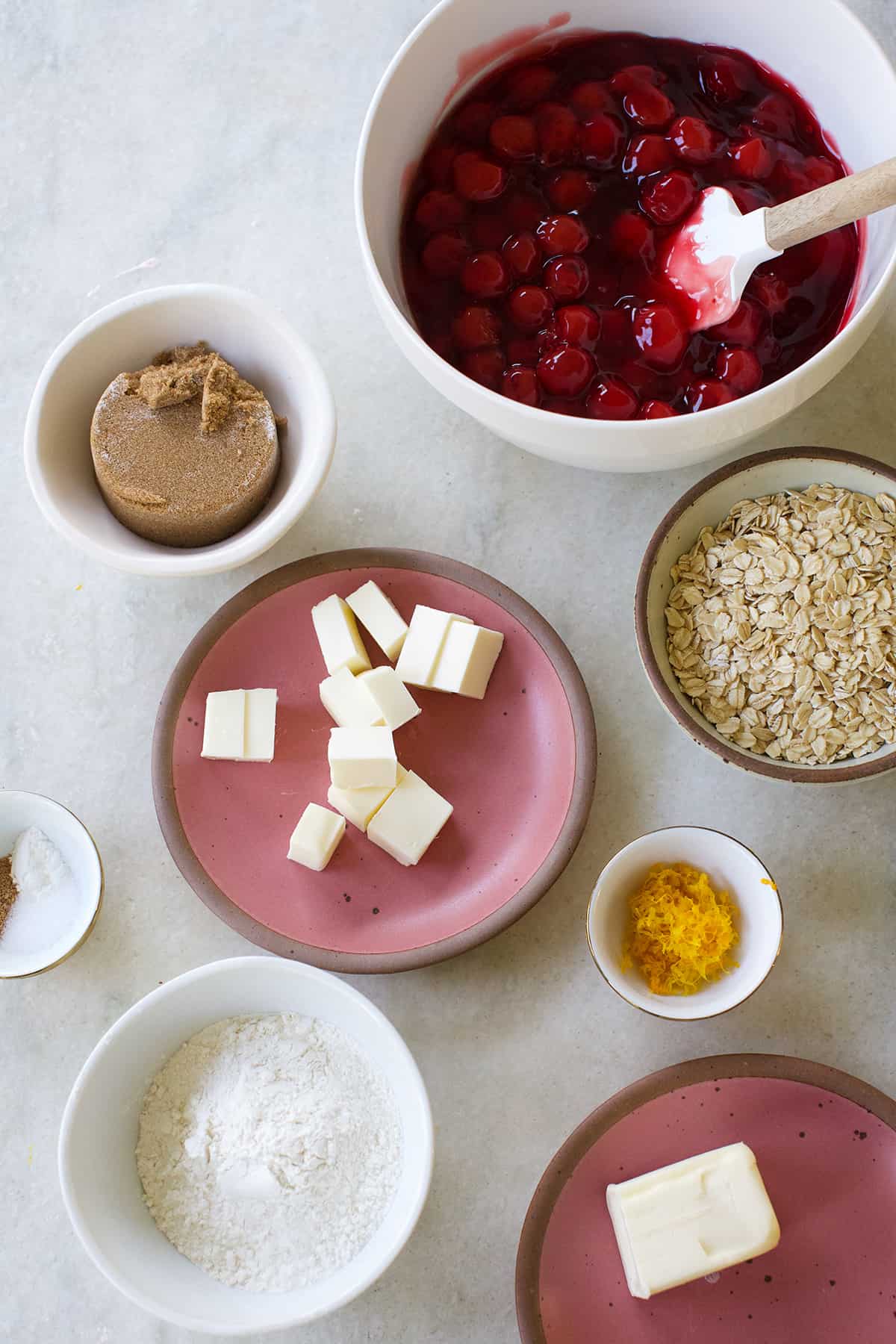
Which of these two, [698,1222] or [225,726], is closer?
[698,1222]

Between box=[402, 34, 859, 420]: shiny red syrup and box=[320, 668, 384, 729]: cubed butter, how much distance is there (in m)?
0.37

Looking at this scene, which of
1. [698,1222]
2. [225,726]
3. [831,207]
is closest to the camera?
[831,207]

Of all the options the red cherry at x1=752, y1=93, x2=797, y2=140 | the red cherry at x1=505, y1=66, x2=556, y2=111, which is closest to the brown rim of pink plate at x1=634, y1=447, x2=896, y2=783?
the red cherry at x1=752, y1=93, x2=797, y2=140

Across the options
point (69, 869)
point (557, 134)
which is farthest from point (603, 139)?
point (69, 869)

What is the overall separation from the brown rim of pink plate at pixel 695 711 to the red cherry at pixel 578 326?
225mm

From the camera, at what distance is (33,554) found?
1.37 metres

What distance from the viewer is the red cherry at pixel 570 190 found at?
105 centimetres

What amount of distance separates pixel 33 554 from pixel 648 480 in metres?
0.75

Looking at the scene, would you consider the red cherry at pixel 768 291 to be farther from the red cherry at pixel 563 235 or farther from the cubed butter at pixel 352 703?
the cubed butter at pixel 352 703

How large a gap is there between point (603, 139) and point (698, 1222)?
1069 millimetres

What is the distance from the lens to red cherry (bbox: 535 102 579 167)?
→ 105cm

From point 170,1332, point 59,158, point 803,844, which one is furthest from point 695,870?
point 59,158

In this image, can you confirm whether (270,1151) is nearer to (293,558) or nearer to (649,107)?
(293,558)

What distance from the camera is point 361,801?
4.06 ft
